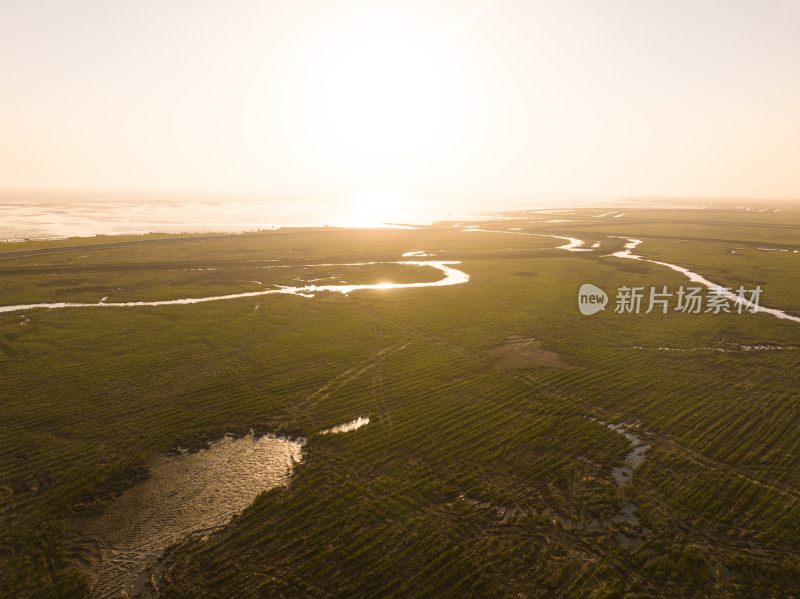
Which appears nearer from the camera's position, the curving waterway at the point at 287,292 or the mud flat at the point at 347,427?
the mud flat at the point at 347,427

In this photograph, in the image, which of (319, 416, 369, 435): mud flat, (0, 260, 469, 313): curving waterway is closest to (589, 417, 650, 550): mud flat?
(319, 416, 369, 435): mud flat

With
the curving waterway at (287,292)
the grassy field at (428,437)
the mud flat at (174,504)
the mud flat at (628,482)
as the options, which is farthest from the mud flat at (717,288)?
the mud flat at (174,504)

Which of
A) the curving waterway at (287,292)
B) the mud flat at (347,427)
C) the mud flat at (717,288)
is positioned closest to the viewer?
the mud flat at (347,427)

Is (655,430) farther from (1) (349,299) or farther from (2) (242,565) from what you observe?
(1) (349,299)

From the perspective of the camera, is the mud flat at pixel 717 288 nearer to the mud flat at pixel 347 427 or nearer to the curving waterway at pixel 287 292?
the curving waterway at pixel 287 292

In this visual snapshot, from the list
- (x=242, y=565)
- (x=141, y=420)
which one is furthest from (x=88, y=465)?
(x=242, y=565)

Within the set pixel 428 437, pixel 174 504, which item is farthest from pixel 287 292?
pixel 174 504
